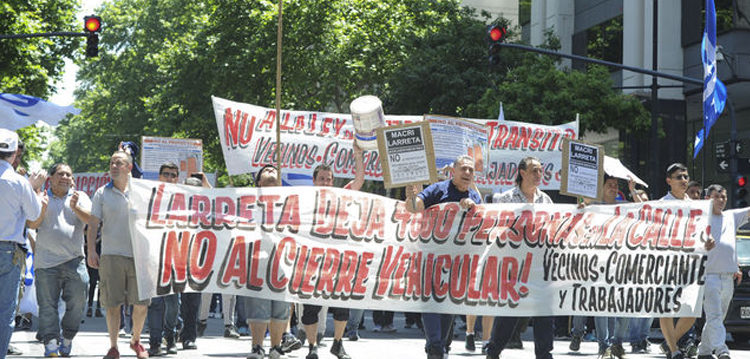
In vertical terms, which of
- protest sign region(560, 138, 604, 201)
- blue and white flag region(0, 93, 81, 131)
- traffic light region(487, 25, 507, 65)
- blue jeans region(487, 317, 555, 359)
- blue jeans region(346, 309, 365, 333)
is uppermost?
traffic light region(487, 25, 507, 65)

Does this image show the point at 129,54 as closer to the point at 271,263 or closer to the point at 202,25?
the point at 202,25

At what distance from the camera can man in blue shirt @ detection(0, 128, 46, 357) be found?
8.66 m

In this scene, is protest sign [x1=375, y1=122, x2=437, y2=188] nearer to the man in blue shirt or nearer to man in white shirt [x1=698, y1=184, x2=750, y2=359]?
the man in blue shirt

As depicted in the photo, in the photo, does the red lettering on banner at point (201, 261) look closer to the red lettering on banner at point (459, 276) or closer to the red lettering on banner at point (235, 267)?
the red lettering on banner at point (235, 267)

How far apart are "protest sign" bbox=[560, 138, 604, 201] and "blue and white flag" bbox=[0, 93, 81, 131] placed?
6.87m

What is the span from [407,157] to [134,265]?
259 centimetres

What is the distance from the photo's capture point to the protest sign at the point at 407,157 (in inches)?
380

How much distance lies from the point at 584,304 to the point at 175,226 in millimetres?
3452

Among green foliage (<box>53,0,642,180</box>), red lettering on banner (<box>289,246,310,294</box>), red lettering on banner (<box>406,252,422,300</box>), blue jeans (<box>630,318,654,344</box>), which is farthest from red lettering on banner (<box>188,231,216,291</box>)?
green foliage (<box>53,0,642,180</box>)

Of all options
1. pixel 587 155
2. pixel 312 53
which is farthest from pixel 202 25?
pixel 587 155

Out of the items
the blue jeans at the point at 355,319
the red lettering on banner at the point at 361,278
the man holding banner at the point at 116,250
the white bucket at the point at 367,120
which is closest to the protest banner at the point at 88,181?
the blue jeans at the point at 355,319

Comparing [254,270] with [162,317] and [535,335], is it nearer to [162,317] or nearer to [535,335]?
[162,317]

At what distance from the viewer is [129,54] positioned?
5650 centimetres

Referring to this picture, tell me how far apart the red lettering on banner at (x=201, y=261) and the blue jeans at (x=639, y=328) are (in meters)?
5.29
